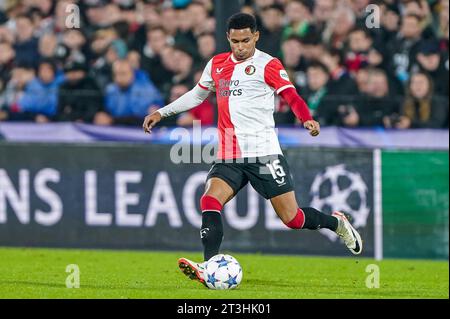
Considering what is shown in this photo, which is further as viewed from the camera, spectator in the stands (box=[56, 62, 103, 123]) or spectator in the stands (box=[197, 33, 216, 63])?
spectator in the stands (box=[197, 33, 216, 63])

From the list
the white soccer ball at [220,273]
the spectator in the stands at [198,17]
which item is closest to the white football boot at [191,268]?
the white soccer ball at [220,273]

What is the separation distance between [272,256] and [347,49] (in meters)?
3.23

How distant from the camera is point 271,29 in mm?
15305

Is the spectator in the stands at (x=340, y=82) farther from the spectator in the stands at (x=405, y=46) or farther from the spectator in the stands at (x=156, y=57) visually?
the spectator in the stands at (x=156, y=57)

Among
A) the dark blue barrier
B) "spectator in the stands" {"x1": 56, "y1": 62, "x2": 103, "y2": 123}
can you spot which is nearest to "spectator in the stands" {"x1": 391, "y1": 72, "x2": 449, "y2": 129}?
the dark blue barrier

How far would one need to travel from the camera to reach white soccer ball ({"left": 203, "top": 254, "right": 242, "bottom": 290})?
924 centimetres

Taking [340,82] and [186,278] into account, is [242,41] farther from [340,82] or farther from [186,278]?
[340,82]

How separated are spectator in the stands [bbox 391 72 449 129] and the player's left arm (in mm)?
4968

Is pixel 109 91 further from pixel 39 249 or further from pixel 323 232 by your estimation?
pixel 323 232

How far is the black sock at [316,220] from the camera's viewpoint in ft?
33.4

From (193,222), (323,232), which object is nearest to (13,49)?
(193,222)

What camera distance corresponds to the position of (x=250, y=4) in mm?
16172

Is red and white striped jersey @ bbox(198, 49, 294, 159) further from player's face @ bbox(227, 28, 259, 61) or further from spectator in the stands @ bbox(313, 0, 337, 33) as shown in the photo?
spectator in the stands @ bbox(313, 0, 337, 33)

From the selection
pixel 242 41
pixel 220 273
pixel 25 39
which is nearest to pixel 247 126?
pixel 242 41
